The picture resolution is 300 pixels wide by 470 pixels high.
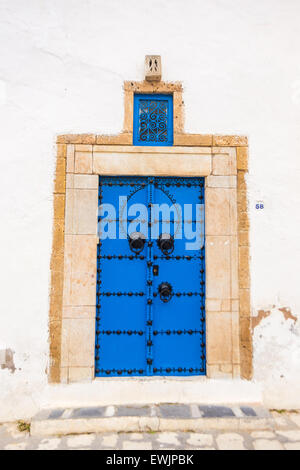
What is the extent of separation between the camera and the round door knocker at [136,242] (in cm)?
276

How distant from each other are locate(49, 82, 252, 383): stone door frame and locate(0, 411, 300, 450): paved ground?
1.44 ft

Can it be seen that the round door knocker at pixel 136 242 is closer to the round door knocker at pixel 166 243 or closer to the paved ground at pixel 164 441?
the round door knocker at pixel 166 243

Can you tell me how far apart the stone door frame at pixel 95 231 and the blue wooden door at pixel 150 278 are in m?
0.09

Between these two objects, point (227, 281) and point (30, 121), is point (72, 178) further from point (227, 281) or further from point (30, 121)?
point (227, 281)

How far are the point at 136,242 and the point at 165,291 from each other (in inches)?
18.2

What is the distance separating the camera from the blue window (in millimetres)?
2869

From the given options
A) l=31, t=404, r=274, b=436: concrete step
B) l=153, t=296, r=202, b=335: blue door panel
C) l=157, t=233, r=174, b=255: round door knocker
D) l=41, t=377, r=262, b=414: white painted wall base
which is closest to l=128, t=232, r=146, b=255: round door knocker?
l=157, t=233, r=174, b=255: round door knocker

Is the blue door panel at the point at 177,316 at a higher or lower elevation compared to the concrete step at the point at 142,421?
higher

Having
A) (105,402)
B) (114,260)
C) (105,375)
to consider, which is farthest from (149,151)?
(105,402)

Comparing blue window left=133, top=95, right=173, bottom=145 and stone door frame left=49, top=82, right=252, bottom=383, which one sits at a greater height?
blue window left=133, top=95, right=173, bottom=145

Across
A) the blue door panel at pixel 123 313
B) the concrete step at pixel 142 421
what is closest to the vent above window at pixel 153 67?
the blue door panel at pixel 123 313

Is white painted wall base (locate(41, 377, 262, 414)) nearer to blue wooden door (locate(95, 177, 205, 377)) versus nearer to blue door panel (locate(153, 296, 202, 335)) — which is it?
blue wooden door (locate(95, 177, 205, 377))

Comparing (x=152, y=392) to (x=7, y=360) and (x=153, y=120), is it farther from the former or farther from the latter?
(x=153, y=120)

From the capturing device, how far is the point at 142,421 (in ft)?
7.77
